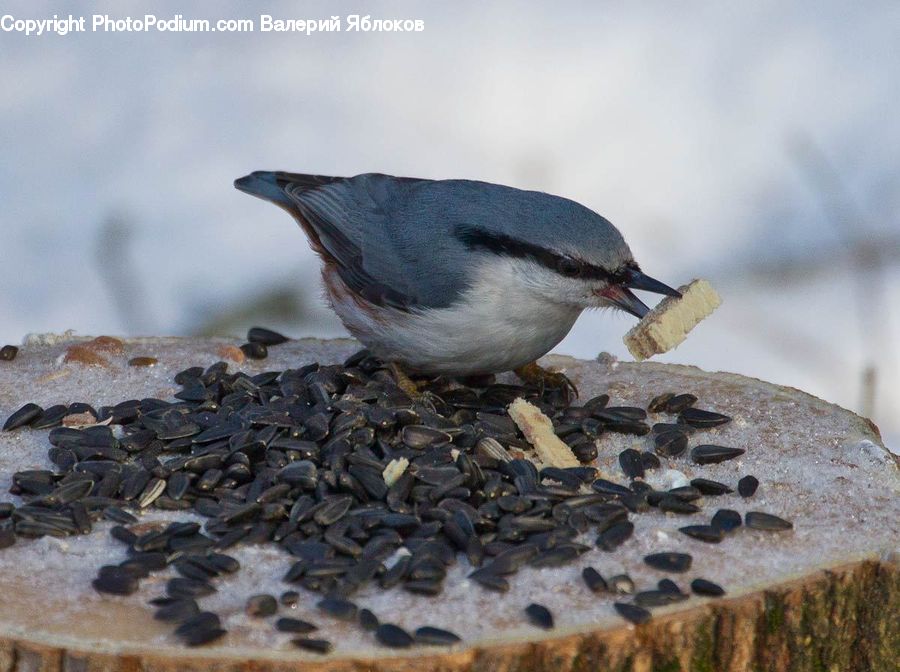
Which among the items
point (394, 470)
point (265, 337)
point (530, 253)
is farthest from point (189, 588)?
point (265, 337)

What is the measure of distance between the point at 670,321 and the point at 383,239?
1064mm

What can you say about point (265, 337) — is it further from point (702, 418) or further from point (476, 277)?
point (702, 418)

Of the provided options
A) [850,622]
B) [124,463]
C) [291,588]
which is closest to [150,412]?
[124,463]

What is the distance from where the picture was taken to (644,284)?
4016mm

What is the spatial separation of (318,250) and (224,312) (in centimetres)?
175

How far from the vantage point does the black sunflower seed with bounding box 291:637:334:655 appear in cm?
266

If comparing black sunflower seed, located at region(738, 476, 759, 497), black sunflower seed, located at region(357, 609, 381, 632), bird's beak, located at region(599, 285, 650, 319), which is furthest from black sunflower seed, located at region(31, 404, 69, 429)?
black sunflower seed, located at region(738, 476, 759, 497)

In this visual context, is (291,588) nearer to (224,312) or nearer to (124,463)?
(124,463)

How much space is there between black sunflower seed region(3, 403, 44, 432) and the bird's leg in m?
1.18

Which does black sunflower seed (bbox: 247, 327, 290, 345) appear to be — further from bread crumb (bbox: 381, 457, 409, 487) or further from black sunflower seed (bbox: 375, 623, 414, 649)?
black sunflower seed (bbox: 375, 623, 414, 649)

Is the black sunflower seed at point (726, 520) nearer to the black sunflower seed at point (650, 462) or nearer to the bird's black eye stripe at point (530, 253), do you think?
the black sunflower seed at point (650, 462)

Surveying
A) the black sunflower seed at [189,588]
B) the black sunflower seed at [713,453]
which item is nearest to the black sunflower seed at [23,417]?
the black sunflower seed at [189,588]

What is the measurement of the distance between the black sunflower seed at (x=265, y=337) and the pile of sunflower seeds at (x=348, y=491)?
586 mm

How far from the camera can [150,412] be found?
407cm
